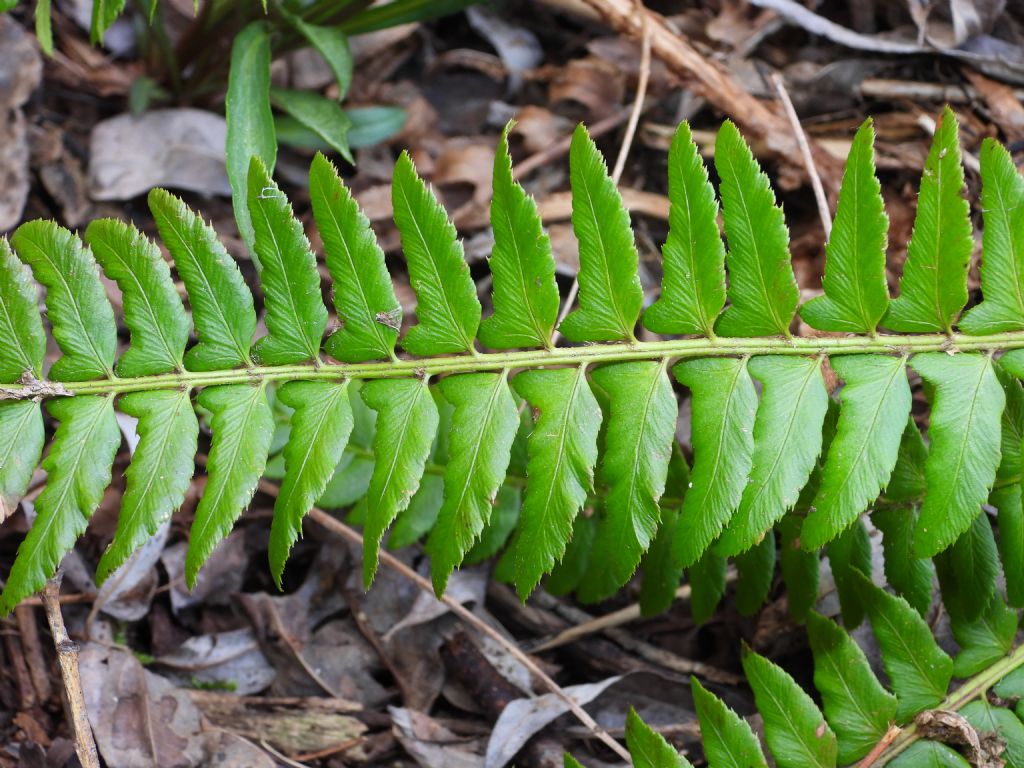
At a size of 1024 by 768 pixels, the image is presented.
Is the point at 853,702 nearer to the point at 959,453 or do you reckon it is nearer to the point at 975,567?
the point at 975,567

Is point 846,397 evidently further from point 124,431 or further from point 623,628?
point 124,431

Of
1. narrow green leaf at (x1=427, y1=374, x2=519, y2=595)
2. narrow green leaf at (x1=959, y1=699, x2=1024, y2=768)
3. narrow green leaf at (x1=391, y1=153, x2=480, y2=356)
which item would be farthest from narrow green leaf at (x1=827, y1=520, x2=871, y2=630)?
narrow green leaf at (x1=391, y1=153, x2=480, y2=356)

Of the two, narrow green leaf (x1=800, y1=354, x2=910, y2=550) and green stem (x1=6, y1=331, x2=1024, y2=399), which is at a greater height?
green stem (x1=6, y1=331, x2=1024, y2=399)

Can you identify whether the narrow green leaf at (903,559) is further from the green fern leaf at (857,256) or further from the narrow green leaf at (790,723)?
the green fern leaf at (857,256)

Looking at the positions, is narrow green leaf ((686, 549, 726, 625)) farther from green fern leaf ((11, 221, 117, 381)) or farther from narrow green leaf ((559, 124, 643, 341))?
green fern leaf ((11, 221, 117, 381))

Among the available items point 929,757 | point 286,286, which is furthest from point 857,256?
point 286,286
